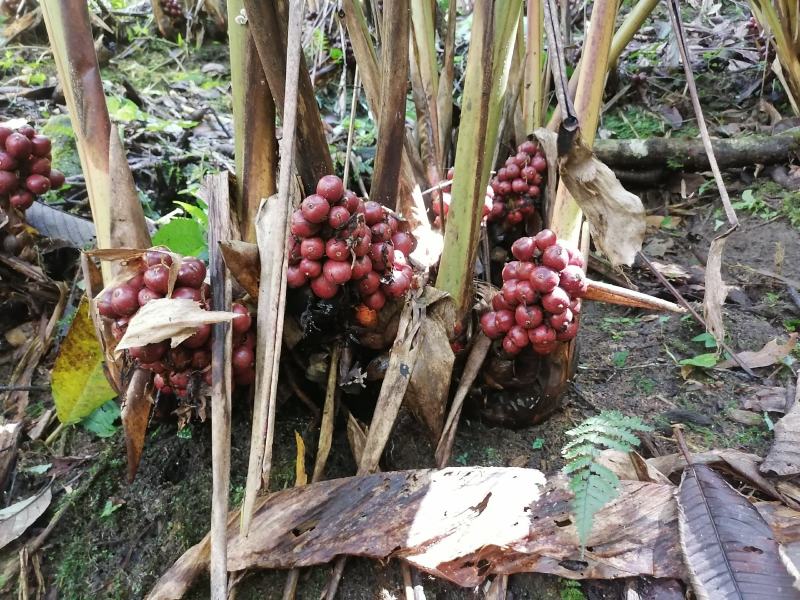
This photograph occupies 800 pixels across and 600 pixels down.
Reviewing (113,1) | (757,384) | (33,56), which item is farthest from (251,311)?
(113,1)

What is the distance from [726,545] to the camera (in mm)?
1010

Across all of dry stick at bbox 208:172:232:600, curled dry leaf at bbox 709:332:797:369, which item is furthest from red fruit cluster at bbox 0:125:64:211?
curled dry leaf at bbox 709:332:797:369

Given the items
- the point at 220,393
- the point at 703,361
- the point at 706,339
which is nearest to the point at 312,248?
the point at 220,393

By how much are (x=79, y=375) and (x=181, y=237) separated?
48cm

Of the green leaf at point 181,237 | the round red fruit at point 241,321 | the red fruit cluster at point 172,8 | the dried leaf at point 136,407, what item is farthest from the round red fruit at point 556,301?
the red fruit cluster at point 172,8

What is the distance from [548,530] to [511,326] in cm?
48

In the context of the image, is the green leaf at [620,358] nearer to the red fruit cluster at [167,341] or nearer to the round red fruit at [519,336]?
the round red fruit at [519,336]

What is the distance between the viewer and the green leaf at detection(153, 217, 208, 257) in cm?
163

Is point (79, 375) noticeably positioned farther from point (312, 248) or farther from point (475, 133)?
point (475, 133)

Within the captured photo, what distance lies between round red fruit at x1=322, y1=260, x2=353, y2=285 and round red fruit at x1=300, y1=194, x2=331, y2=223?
0.10 metres

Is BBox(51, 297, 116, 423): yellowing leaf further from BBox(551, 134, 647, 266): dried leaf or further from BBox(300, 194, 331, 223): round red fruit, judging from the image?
BBox(551, 134, 647, 266): dried leaf

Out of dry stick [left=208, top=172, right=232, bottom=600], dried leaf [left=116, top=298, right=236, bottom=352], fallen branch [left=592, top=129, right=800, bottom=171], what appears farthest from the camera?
fallen branch [left=592, top=129, right=800, bottom=171]

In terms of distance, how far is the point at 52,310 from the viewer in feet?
5.91

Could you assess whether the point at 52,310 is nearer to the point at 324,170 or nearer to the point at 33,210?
the point at 33,210
